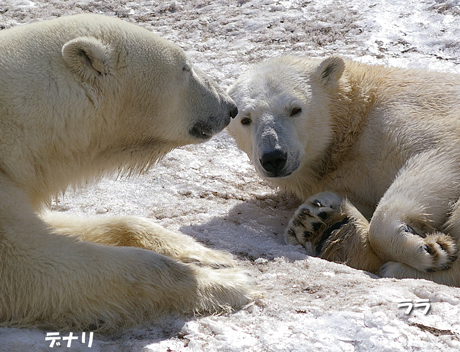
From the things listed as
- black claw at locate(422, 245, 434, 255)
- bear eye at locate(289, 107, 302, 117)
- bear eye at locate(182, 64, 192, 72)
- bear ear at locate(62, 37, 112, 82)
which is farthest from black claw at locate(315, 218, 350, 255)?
bear ear at locate(62, 37, 112, 82)

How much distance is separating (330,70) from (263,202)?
1.04 metres

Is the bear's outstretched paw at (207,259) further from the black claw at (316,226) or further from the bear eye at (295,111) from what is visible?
the bear eye at (295,111)

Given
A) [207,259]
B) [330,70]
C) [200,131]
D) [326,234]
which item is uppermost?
[330,70]

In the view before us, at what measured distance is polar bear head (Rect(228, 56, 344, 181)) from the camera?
3916mm

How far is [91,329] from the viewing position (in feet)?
8.00

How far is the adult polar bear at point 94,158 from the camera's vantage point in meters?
2.45

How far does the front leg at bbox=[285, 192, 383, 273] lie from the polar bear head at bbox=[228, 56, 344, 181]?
377 millimetres

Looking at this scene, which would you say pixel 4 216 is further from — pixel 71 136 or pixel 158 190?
pixel 158 190

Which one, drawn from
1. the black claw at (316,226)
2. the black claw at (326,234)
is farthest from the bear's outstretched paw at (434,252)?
the black claw at (316,226)

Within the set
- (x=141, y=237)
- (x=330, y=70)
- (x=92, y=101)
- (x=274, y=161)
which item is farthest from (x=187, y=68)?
(x=330, y=70)

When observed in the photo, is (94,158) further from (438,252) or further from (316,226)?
(438,252)

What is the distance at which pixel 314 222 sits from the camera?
143 inches

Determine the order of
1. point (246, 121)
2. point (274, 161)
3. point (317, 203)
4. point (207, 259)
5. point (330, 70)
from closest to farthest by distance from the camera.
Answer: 1. point (207, 259)
2. point (317, 203)
3. point (274, 161)
4. point (246, 121)
5. point (330, 70)

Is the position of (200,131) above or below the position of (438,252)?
above
